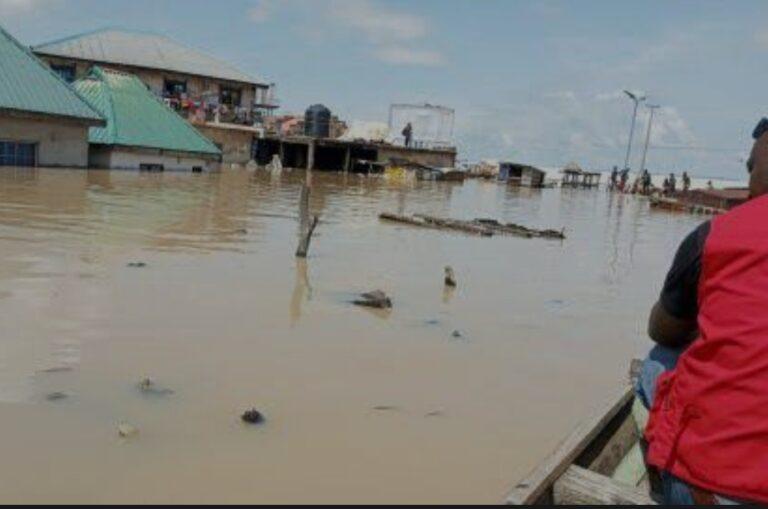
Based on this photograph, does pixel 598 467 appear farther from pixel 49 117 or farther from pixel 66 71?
pixel 66 71

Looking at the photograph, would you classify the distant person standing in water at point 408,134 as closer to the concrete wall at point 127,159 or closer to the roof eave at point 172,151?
the roof eave at point 172,151

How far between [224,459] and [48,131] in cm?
2627

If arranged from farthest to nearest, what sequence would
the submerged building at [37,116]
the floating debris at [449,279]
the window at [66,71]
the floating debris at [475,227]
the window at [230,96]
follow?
1. the window at [230,96]
2. the window at [66,71]
3. the submerged building at [37,116]
4. the floating debris at [475,227]
5. the floating debris at [449,279]

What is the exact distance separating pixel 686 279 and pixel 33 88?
2901 centimetres

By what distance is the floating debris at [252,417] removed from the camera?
5.58 meters

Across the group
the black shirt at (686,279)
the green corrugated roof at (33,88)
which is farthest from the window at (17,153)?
the black shirt at (686,279)

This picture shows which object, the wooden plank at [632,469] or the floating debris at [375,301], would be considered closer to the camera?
the wooden plank at [632,469]

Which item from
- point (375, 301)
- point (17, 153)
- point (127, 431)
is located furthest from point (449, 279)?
point (17, 153)

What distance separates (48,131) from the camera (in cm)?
2825

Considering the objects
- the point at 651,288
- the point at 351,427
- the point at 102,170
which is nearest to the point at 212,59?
the point at 102,170

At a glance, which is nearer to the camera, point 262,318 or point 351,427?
point 351,427

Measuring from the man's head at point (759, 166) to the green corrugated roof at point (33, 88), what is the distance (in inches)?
1058

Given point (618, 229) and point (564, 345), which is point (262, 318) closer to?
point (564, 345)

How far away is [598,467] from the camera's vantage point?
3.65 metres
